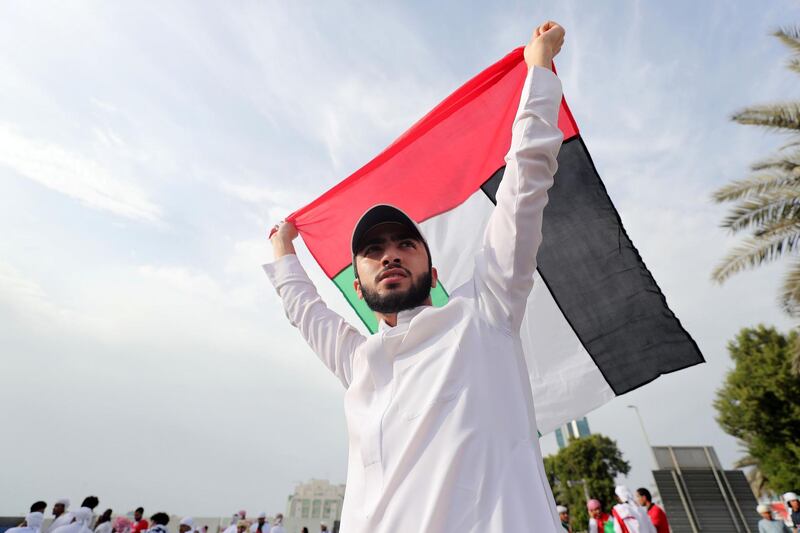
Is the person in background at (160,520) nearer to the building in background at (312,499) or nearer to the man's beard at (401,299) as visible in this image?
the man's beard at (401,299)

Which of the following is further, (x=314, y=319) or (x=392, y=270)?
(x=314, y=319)

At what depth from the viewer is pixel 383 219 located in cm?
218

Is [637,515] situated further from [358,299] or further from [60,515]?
[60,515]

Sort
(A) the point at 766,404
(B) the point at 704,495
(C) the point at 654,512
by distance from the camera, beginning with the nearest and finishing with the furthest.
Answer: (C) the point at 654,512 < (B) the point at 704,495 < (A) the point at 766,404

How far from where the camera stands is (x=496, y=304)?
5.59ft

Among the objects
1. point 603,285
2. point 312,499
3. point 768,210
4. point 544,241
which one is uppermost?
point 312,499

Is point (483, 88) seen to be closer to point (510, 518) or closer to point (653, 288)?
point (653, 288)

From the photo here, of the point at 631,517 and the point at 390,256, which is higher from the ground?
the point at 390,256

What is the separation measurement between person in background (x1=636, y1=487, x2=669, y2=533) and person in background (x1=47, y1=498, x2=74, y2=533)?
481 inches

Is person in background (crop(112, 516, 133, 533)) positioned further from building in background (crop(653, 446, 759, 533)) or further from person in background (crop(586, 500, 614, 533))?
building in background (crop(653, 446, 759, 533))

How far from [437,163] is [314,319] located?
6.84ft

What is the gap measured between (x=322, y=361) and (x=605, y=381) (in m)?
2.19

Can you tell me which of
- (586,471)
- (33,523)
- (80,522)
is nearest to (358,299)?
(80,522)

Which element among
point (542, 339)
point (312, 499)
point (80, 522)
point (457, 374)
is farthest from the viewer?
point (312, 499)
